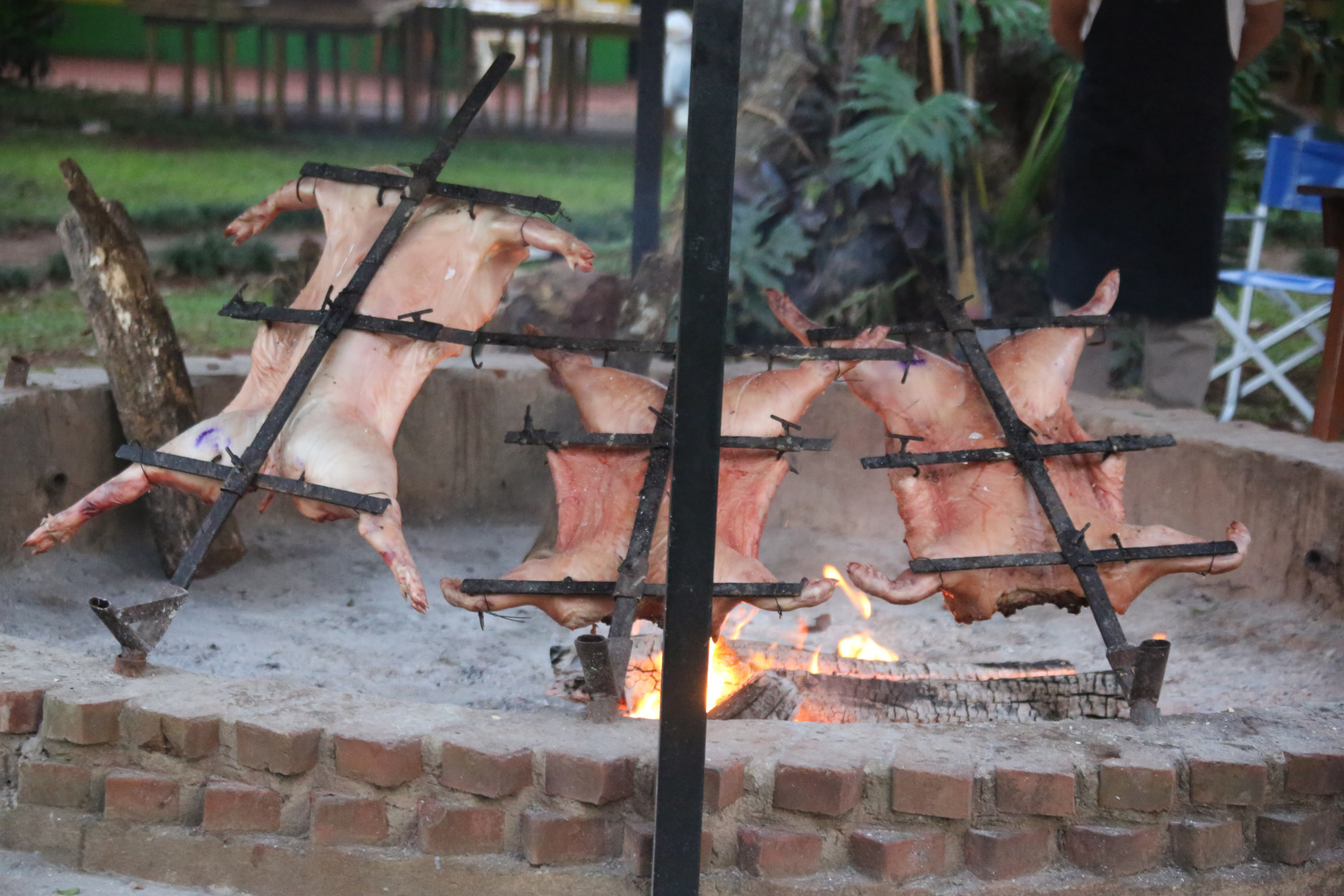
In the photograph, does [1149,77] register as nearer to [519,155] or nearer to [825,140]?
[825,140]

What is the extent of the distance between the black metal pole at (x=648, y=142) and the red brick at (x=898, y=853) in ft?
10.6

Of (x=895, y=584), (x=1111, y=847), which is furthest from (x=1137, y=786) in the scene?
(x=895, y=584)

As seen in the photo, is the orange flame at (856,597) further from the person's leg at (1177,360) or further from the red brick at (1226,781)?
the red brick at (1226,781)

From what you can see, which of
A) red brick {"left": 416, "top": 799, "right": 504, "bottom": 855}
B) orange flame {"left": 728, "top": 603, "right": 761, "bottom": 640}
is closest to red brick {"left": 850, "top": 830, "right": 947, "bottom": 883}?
red brick {"left": 416, "top": 799, "right": 504, "bottom": 855}

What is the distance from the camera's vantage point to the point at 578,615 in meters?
2.84

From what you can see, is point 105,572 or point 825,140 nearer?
point 105,572

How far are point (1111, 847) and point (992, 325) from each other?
126 cm

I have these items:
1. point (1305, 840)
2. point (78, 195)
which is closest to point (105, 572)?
point (78, 195)

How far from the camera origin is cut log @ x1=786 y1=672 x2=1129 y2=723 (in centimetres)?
327

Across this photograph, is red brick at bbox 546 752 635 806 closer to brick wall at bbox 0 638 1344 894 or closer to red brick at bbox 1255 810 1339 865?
brick wall at bbox 0 638 1344 894

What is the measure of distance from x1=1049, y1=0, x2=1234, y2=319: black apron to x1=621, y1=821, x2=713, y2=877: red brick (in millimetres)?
2889

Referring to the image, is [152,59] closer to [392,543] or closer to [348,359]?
[348,359]

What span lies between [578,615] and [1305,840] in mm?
1625

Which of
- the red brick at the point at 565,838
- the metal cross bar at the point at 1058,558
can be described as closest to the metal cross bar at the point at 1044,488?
the metal cross bar at the point at 1058,558
